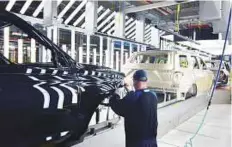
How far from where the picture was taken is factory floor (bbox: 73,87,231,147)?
2896 millimetres

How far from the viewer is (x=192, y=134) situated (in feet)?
15.0

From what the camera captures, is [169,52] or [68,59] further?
[169,52]

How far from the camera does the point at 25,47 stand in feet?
14.1

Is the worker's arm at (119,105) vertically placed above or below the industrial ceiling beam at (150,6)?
below

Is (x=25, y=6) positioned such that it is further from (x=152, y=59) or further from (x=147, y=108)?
(x=147, y=108)

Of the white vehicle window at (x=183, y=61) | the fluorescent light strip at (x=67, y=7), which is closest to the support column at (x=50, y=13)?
the fluorescent light strip at (x=67, y=7)

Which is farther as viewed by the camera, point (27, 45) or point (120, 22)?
point (120, 22)

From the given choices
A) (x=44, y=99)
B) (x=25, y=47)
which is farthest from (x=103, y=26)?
(x=44, y=99)

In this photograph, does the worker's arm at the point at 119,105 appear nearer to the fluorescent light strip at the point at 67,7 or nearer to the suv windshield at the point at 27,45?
the suv windshield at the point at 27,45

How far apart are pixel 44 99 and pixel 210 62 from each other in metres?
10.8

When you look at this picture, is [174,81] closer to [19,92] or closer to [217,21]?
[217,21]

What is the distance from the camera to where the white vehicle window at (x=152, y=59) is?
5.95 metres

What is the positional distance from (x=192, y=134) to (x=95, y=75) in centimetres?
300

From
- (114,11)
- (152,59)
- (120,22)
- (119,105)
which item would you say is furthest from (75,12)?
(119,105)
